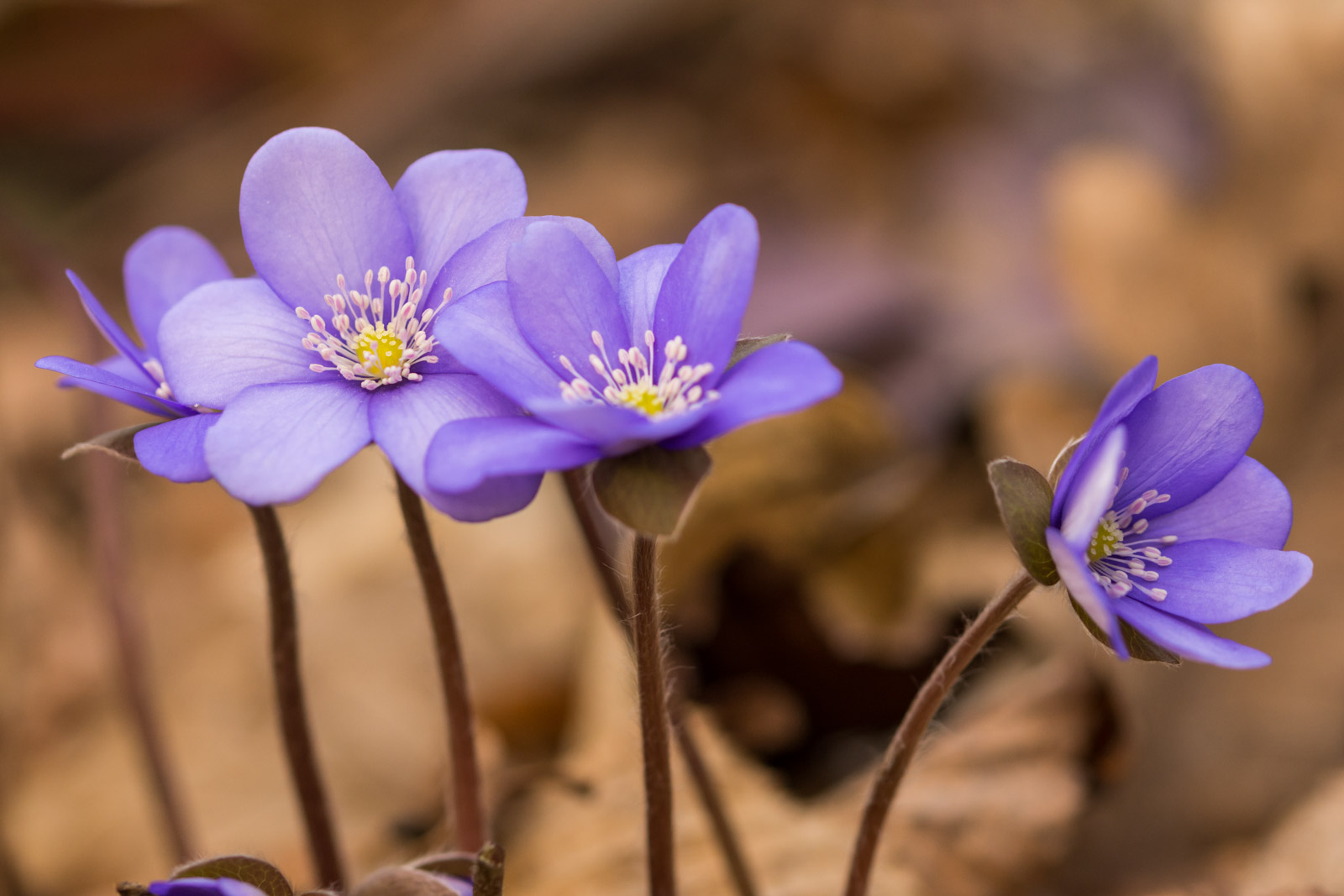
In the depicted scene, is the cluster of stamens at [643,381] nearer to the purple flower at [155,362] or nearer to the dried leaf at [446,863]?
the purple flower at [155,362]

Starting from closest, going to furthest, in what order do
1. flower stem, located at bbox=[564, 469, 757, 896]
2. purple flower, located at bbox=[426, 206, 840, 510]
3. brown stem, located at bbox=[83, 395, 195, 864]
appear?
purple flower, located at bbox=[426, 206, 840, 510] → flower stem, located at bbox=[564, 469, 757, 896] → brown stem, located at bbox=[83, 395, 195, 864]

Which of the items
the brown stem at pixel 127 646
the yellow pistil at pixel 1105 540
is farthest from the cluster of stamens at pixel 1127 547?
the brown stem at pixel 127 646

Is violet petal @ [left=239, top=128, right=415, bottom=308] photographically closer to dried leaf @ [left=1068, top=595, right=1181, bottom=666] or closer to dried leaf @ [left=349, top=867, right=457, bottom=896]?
dried leaf @ [left=349, top=867, right=457, bottom=896]

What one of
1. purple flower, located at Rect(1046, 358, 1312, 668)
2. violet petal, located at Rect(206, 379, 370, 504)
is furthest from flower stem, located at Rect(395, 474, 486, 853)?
purple flower, located at Rect(1046, 358, 1312, 668)

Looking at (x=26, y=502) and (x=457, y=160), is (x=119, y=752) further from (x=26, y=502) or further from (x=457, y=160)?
(x=457, y=160)

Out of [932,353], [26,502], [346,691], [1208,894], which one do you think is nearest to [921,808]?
[1208,894]
